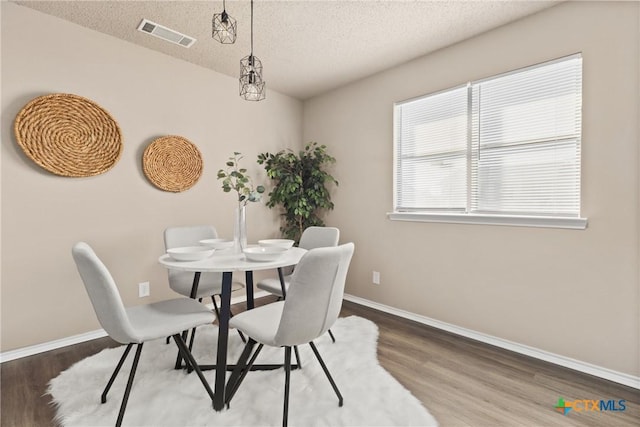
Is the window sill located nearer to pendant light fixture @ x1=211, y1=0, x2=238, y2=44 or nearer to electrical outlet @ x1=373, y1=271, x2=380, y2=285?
electrical outlet @ x1=373, y1=271, x2=380, y2=285

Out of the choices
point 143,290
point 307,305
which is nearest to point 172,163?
point 143,290

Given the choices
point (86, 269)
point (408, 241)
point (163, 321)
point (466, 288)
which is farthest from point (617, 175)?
point (86, 269)

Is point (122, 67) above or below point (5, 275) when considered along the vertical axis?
above

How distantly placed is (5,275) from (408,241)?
3.13 metres

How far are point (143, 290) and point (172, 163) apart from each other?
117cm

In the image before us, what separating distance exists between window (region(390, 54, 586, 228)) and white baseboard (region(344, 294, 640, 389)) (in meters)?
0.90

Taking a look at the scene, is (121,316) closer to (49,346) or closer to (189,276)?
(189,276)

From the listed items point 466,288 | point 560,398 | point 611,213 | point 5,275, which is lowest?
point 560,398

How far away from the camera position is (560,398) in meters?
1.78

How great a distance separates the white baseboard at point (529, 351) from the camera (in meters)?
1.94

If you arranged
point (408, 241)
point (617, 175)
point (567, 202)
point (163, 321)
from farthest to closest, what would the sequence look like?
point (408, 241) → point (567, 202) → point (617, 175) → point (163, 321)

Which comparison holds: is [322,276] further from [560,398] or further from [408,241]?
[408,241]

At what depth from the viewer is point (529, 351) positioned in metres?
2.29

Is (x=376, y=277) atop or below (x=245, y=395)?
atop
